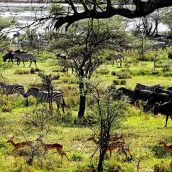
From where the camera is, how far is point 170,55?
46.6 meters

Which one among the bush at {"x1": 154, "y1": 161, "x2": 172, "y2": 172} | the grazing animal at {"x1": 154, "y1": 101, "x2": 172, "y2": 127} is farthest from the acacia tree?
the bush at {"x1": 154, "y1": 161, "x2": 172, "y2": 172}

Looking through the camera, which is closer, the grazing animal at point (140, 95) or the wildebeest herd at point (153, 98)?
the wildebeest herd at point (153, 98)

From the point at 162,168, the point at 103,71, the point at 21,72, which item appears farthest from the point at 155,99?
the point at 21,72

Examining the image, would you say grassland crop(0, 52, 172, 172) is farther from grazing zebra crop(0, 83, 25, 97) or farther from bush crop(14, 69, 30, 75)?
bush crop(14, 69, 30, 75)

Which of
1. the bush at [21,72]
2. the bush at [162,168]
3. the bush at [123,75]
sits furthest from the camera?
the bush at [21,72]

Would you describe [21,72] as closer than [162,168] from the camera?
No

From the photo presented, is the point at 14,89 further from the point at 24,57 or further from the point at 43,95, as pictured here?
the point at 24,57

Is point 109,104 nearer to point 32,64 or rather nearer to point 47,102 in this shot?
point 47,102

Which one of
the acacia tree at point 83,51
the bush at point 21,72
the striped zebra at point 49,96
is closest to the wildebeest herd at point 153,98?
the acacia tree at point 83,51

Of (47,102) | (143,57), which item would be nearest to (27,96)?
(47,102)

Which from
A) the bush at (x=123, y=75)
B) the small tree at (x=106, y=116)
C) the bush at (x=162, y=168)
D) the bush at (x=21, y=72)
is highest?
the small tree at (x=106, y=116)

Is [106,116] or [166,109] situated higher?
[106,116]

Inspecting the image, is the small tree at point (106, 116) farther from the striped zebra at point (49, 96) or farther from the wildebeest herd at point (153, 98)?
the striped zebra at point (49, 96)

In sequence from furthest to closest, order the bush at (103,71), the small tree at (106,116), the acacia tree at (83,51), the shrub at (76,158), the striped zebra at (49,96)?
the bush at (103,71) < the striped zebra at (49,96) < the acacia tree at (83,51) < the shrub at (76,158) < the small tree at (106,116)
